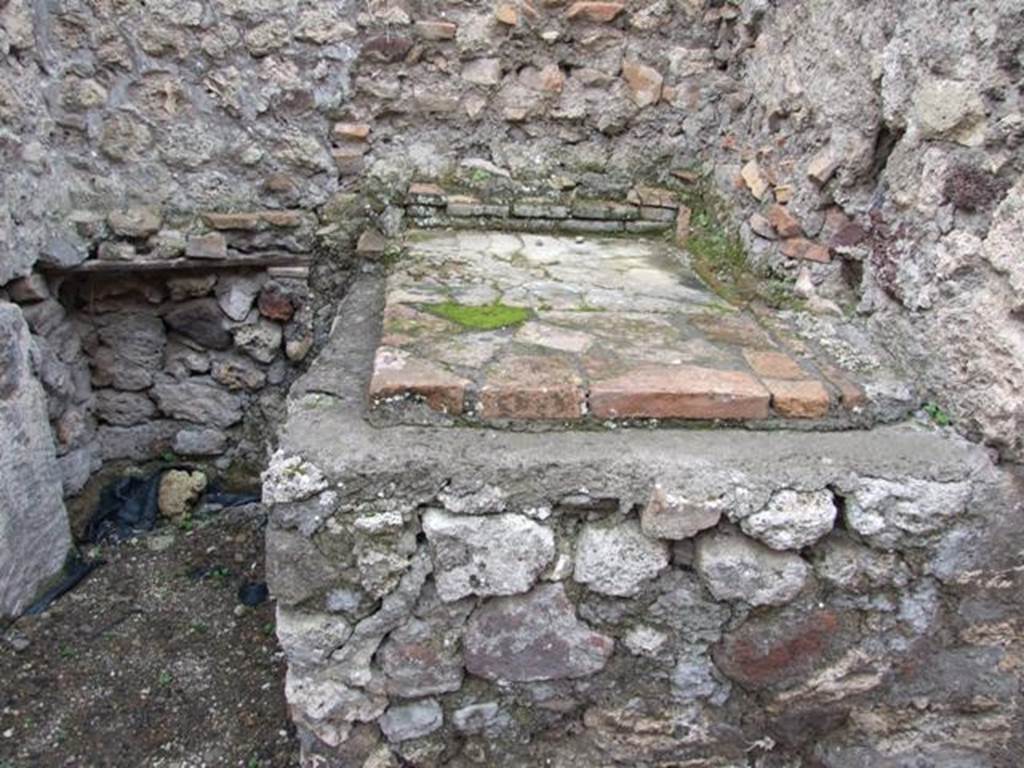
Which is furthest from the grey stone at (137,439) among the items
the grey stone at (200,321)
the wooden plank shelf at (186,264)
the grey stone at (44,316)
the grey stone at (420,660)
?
the grey stone at (420,660)

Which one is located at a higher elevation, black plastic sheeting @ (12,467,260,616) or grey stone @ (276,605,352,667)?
grey stone @ (276,605,352,667)

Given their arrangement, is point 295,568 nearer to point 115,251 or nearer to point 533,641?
point 533,641

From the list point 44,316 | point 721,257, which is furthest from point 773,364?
point 44,316

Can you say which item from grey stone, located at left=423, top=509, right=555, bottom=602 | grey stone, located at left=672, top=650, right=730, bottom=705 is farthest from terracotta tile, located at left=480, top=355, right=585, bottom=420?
grey stone, located at left=672, top=650, right=730, bottom=705

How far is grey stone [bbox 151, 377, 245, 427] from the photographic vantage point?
3180mm

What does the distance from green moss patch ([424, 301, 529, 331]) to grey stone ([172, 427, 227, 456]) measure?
1582 millimetres

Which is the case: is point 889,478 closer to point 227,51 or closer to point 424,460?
point 424,460

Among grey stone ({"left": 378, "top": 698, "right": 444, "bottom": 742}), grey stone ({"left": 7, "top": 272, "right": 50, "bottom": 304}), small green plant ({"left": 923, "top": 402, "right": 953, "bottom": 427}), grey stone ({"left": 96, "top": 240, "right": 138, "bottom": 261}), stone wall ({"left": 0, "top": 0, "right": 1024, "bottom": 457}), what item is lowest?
grey stone ({"left": 378, "top": 698, "right": 444, "bottom": 742})

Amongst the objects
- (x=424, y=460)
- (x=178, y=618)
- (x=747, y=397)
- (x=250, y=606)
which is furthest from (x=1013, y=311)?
(x=178, y=618)

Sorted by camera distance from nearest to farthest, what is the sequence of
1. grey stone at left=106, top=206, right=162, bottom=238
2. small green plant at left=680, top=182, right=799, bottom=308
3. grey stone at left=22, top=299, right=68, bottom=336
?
small green plant at left=680, top=182, right=799, bottom=308 → grey stone at left=22, top=299, right=68, bottom=336 → grey stone at left=106, top=206, right=162, bottom=238

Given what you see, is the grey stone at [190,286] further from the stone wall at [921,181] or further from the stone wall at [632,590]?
the stone wall at [921,181]

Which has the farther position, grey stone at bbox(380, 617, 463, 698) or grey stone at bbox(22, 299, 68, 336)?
grey stone at bbox(22, 299, 68, 336)

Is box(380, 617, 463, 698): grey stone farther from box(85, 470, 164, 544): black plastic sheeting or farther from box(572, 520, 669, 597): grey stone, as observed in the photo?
box(85, 470, 164, 544): black plastic sheeting

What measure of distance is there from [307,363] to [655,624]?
6.76 ft
